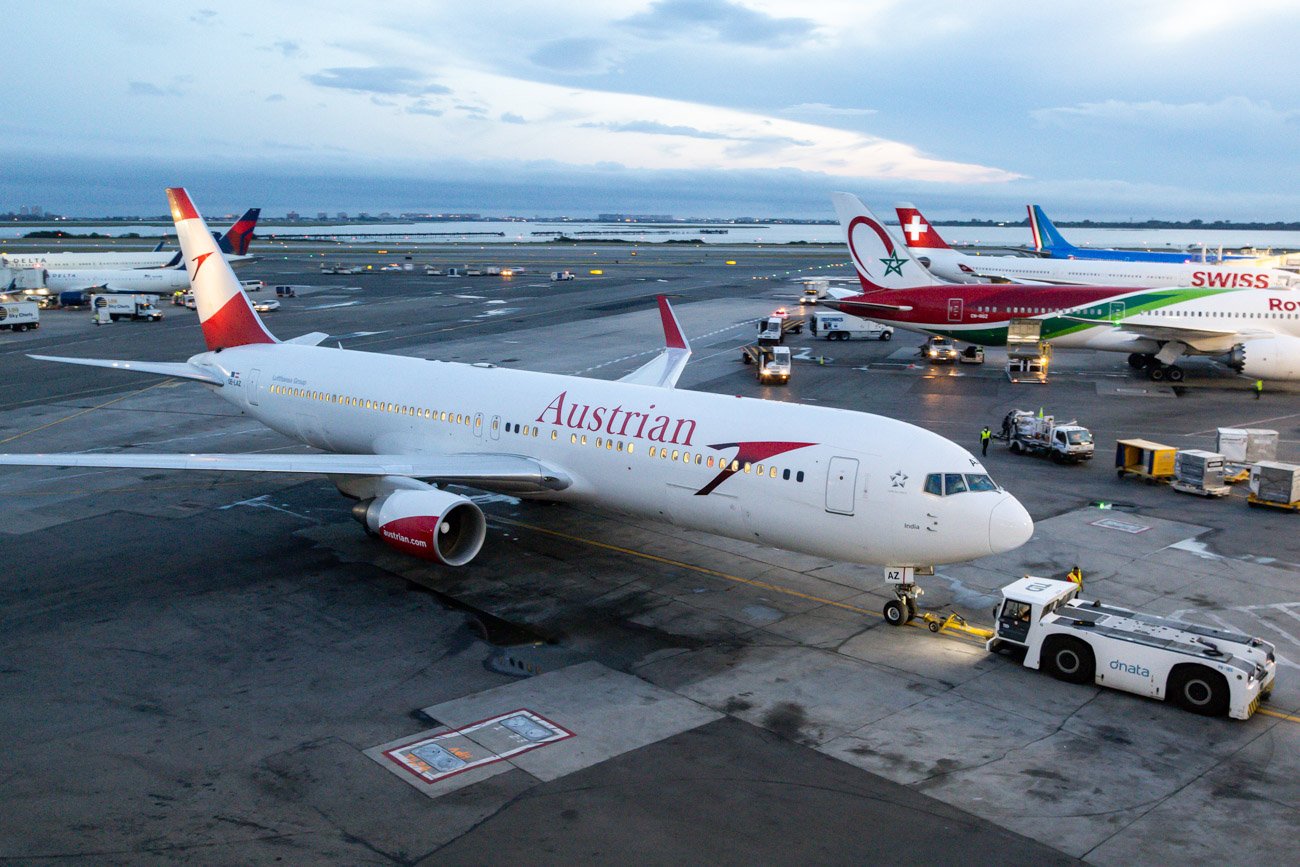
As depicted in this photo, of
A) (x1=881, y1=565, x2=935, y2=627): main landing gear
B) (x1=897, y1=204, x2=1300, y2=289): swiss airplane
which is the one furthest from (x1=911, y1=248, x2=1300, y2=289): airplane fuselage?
(x1=881, y1=565, x2=935, y2=627): main landing gear

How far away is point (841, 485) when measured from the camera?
20156 mm

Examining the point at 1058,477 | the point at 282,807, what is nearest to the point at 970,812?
the point at 282,807

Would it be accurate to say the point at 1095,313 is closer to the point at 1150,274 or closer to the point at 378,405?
the point at 1150,274

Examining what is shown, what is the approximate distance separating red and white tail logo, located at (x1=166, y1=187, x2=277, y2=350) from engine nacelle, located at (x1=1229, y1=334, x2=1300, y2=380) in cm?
4729

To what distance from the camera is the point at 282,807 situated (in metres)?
13.9

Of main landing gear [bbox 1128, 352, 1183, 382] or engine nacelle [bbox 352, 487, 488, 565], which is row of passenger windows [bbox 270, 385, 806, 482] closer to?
engine nacelle [bbox 352, 487, 488, 565]

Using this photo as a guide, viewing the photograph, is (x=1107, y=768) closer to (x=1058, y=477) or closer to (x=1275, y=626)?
(x=1275, y=626)

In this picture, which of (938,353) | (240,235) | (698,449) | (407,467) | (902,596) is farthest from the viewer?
(240,235)

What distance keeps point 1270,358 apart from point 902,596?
40309 mm

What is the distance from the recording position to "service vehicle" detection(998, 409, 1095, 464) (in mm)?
35625

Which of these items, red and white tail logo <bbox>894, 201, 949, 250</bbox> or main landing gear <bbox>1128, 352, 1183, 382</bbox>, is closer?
main landing gear <bbox>1128, 352, 1183, 382</bbox>

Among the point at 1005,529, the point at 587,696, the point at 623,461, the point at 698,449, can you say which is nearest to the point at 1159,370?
the point at 1005,529

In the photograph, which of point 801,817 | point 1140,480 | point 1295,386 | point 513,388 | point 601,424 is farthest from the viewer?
point 1295,386

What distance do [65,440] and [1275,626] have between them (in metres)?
40.4
